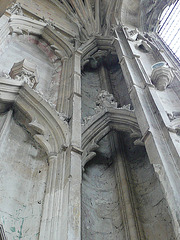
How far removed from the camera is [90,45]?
793 centimetres

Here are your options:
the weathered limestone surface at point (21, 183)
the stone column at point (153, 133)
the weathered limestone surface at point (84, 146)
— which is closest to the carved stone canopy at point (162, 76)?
the weathered limestone surface at point (84, 146)

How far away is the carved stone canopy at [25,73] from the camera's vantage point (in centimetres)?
498

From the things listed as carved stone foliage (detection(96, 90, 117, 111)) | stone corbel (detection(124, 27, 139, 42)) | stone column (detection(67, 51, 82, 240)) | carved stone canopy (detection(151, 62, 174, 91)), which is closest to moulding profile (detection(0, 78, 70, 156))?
stone column (detection(67, 51, 82, 240))

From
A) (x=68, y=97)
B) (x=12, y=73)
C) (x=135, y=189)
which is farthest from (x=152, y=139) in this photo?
(x=12, y=73)

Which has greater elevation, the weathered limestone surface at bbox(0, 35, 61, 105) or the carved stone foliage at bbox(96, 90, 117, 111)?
the weathered limestone surface at bbox(0, 35, 61, 105)

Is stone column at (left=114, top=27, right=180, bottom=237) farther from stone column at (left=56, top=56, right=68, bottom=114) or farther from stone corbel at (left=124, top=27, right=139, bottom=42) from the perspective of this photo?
stone column at (left=56, top=56, right=68, bottom=114)

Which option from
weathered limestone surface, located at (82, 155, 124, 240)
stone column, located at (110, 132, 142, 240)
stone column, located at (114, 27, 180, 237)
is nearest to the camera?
stone column, located at (114, 27, 180, 237)

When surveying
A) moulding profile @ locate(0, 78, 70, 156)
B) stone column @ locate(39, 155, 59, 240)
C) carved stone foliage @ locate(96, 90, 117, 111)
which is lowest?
stone column @ locate(39, 155, 59, 240)

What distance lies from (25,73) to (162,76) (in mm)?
2228

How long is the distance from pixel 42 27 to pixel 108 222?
5.33 m

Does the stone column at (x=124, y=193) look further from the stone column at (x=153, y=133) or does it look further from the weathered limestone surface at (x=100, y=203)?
the stone column at (x=153, y=133)

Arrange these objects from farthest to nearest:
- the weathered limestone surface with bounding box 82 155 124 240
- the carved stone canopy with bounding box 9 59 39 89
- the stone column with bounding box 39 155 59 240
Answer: the carved stone canopy with bounding box 9 59 39 89 < the weathered limestone surface with bounding box 82 155 124 240 < the stone column with bounding box 39 155 59 240

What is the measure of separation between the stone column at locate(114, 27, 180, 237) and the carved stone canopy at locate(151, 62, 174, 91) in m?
0.17

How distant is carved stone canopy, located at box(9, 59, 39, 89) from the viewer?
196 inches
